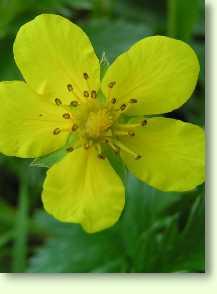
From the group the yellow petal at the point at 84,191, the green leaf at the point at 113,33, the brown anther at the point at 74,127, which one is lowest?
the yellow petal at the point at 84,191

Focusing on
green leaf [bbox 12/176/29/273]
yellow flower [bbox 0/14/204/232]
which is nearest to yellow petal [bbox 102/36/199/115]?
yellow flower [bbox 0/14/204/232]

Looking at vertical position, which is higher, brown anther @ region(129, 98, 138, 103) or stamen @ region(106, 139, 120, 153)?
brown anther @ region(129, 98, 138, 103)

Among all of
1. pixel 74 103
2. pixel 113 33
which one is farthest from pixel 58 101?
pixel 113 33

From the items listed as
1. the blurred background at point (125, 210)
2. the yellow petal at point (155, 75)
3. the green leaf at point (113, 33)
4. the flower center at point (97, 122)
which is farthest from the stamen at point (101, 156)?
the green leaf at point (113, 33)

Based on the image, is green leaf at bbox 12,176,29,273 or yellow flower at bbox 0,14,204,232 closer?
yellow flower at bbox 0,14,204,232

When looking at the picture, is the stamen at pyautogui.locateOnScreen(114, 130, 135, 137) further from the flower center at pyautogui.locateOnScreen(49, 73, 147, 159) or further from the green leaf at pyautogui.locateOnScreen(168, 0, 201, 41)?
the green leaf at pyautogui.locateOnScreen(168, 0, 201, 41)

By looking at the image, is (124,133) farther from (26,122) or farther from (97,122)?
(26,122)

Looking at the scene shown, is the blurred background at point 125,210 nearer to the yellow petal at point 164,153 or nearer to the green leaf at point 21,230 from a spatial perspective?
the green leaf at point 21,230
